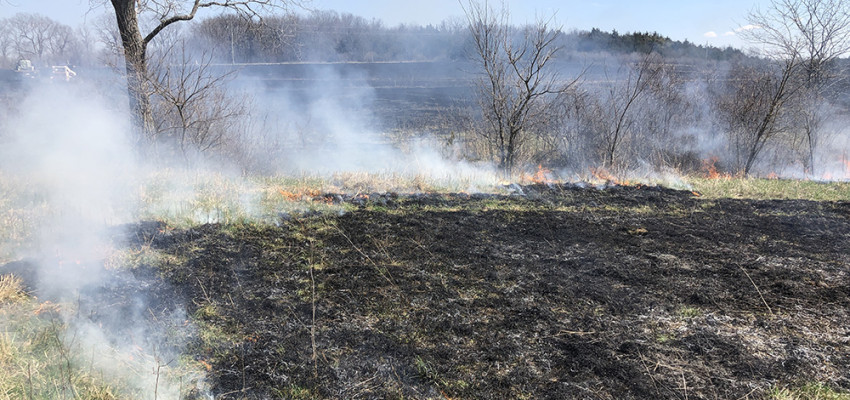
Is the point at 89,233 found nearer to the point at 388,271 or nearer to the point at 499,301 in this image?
the point at 388,271

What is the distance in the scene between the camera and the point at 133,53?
855 centimetres

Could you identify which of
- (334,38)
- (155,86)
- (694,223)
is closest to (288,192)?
(155,86)

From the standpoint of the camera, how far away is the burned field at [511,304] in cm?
279

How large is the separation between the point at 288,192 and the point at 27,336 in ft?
13.9

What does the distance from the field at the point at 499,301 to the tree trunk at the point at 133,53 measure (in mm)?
4640

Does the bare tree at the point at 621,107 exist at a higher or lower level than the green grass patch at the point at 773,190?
higher

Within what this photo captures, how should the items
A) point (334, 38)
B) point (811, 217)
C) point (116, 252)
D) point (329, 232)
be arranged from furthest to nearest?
1. point (334, 38)
2. point (811, 217)
3. point (329, 232)
4. point (116, 252)

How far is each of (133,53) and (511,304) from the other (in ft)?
28.3

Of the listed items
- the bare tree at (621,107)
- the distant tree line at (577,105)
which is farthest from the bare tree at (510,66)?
the bare tree at (621,107)

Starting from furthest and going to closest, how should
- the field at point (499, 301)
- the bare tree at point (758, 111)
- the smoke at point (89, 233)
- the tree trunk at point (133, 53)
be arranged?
the bare tree at point (758, 111), the tree trunk at point (133, 53), the smoke at point (89, 233), the field at point (499, 301)

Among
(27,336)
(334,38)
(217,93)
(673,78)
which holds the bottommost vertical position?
(27,336)

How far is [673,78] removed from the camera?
18.8 metres

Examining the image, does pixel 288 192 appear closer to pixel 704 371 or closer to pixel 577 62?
pixel 704 371

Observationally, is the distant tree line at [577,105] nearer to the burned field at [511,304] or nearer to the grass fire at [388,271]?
the grass fire at [388,271]
